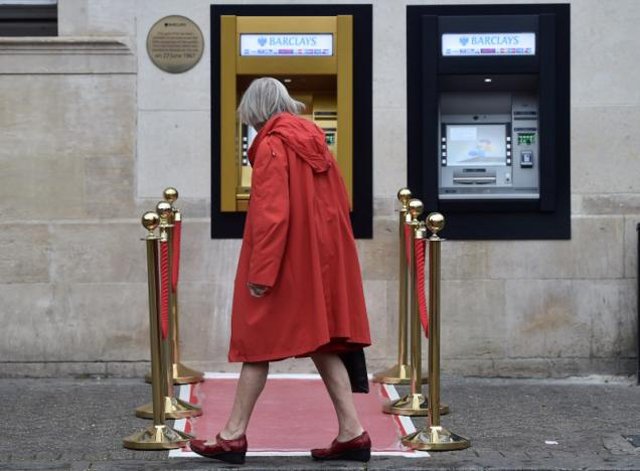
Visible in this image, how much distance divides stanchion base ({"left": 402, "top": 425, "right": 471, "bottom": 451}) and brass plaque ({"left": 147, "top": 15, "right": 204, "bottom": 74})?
3.60 metres

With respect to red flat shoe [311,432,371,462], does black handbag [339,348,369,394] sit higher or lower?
higher

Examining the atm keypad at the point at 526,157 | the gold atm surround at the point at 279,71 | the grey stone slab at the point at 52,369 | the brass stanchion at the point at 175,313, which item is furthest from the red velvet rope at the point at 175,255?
the atm keypad at the point at 526,157

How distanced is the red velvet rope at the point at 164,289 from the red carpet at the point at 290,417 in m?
0.65

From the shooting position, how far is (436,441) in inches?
262

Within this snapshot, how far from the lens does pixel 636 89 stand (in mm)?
9102

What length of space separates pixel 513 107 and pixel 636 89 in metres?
0.91

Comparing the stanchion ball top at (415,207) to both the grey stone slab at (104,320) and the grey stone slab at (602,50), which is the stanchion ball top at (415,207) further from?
the grey stone slab at (104,320)

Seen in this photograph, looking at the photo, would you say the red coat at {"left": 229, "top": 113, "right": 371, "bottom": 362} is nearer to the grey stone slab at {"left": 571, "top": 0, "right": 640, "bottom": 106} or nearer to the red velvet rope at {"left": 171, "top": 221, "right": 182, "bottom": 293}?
the red velvet rope at {"left": 171, "top": 221, "right": 182, "bottom": 293}

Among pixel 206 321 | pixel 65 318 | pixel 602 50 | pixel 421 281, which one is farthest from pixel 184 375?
pixel 602 50

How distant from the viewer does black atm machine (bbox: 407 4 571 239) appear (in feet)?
29.6

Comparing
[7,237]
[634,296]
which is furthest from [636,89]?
[7,237]

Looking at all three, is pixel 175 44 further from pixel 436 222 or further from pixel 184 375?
pixel 436 222

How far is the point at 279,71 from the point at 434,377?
122 inches

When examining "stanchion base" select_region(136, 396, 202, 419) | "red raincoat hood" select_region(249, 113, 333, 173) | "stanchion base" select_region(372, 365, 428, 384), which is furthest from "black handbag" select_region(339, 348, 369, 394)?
"stanchion base" select_region(372, 365, 428, 384)
